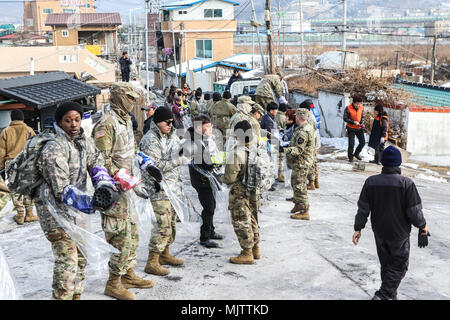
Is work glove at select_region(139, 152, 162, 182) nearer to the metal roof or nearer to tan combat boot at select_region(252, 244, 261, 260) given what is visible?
tan combat boot at select_region(252, 244, 261, 260)

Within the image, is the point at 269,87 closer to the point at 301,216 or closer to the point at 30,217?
the point at 301,216

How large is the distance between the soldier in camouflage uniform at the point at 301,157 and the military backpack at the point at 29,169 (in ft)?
13.7

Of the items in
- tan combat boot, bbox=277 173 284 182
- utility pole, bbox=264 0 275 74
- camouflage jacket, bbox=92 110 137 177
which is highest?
utility pole, bbox=264 0 275 74

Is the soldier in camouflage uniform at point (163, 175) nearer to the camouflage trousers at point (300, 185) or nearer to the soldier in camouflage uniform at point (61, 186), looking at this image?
the soldier in camouflage uniform at point (61, 186)

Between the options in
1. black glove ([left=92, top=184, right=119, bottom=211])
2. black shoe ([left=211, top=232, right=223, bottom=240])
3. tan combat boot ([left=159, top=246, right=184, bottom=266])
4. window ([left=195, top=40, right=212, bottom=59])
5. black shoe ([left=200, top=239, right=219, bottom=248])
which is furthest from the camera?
window ([left=195, top=40, right=212, bottom=59])

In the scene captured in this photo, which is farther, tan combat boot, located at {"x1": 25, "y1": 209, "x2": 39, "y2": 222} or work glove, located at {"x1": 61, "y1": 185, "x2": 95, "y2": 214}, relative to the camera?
tan combat boot, located at {"x1": 25, "y1": 209, "x2": 39, "y2": 222}

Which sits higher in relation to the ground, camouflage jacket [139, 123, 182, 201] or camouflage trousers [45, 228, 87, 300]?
camouflage jacket [139, 123, 182, 201]

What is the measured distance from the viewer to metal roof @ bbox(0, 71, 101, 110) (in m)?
9.05

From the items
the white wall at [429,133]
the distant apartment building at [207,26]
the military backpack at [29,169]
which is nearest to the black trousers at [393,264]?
the military backpack at [29,169]

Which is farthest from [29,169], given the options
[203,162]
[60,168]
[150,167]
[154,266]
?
[203,162]

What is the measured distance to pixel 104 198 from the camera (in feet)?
12.5

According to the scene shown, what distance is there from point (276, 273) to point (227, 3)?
5060 cm

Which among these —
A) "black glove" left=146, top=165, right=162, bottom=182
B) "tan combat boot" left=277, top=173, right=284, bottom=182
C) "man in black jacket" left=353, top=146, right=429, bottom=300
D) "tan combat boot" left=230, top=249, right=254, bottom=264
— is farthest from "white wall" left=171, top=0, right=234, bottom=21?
"man in black jacket" left=353, top=146, right=429, bottom=300

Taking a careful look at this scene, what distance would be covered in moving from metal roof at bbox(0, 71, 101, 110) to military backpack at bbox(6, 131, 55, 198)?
510cm
